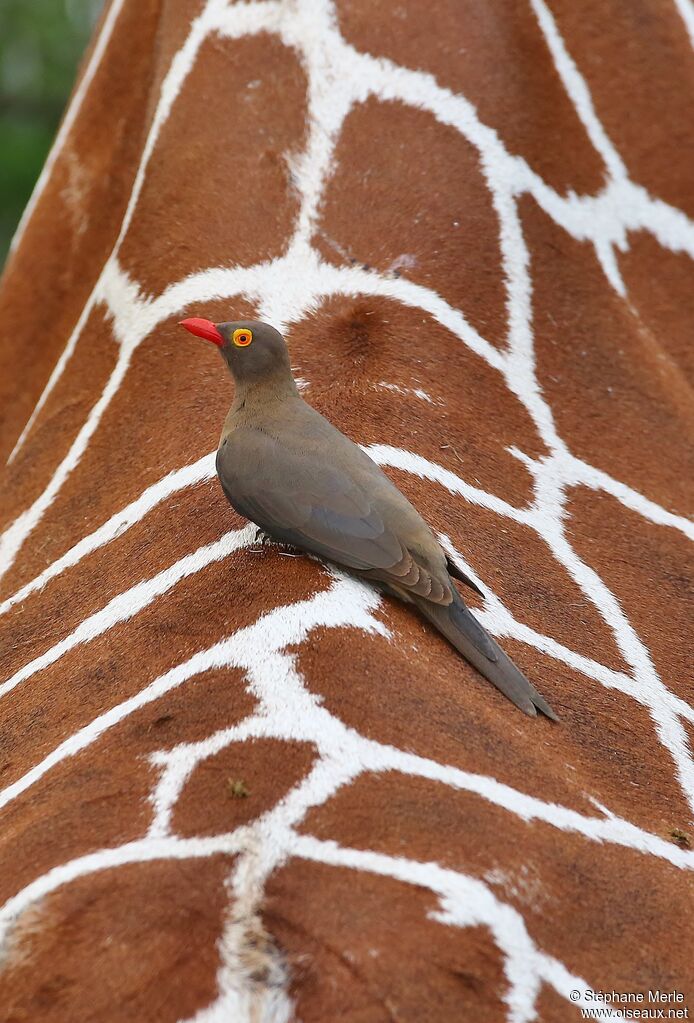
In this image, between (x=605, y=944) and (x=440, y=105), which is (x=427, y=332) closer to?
(x=440, y=105)

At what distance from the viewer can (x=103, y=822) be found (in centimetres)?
117

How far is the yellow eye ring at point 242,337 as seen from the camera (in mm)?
1575

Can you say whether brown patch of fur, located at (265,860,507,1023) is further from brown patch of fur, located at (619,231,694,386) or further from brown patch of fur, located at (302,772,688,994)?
brown patch of fur, located at (619,231,694,386)

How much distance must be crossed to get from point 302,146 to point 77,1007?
1.34m

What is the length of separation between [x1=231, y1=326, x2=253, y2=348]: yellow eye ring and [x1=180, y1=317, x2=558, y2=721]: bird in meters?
0.07

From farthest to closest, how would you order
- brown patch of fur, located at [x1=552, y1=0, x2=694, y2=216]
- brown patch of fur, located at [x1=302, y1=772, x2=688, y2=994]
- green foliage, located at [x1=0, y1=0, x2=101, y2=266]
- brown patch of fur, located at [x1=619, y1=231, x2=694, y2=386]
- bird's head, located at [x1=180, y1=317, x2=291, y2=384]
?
green foliage, located at [x1=0, y1=0, x2=101, y2=266] → brown patch of fur, located at [x1=552, y1=0, x2=694, y2=216] → brown patch of fur, located at [x1=619, y1=231, x2=694, y2=386] → bird's head, located at [x1=180, y1=317, x2=291, y2=384] → brown patch of fur, located at [x1=302, y1=772, x2=688, y2=994]

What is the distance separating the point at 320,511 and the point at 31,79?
5803mm

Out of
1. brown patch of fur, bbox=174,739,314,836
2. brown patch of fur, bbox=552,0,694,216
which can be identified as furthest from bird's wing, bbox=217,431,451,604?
brown patch of fur, bbox=552,0,694,216

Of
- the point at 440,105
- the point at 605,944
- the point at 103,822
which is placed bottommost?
the point at 605,944

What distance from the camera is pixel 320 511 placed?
1.41 m

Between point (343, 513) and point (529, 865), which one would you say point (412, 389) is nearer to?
point (343, 513)

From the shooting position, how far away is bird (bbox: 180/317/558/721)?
137 cm

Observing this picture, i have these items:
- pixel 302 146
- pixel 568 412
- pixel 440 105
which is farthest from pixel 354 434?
pixel 440 105

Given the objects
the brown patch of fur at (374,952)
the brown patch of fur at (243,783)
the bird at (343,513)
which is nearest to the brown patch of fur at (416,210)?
the bird at (343,513)
